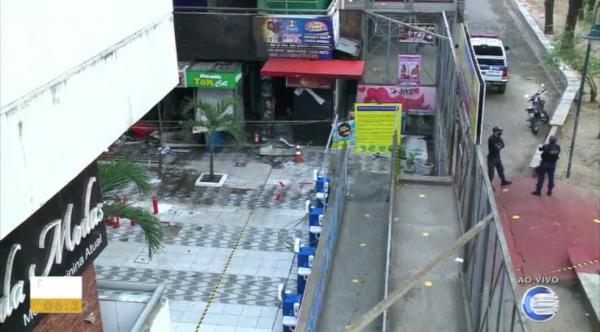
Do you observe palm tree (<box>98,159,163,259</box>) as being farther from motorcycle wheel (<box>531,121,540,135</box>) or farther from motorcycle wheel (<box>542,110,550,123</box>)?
motorcycle wheel (<box>542,110,550,123</box>)

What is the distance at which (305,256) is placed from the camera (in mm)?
12672

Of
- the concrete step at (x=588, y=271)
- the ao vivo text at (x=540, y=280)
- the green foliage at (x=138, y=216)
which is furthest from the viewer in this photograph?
the ao vivo text at (x=540, y=280)

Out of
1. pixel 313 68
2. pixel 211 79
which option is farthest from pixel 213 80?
pixel 313 68

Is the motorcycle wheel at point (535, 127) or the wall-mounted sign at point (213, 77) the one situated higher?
the wall-mounted sign at point (213, 77)

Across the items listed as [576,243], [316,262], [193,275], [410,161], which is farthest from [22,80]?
[410,161]

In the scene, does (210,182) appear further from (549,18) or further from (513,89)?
(549,18)

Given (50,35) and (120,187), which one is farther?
(120,187)

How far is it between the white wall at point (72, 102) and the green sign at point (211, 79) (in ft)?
40.0

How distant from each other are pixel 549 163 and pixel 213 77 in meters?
9.37

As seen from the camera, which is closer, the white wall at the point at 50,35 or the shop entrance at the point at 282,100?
the white wall at the point at 50,35

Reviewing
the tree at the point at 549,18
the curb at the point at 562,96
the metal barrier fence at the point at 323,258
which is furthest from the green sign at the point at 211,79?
the tree at the point at 549,18

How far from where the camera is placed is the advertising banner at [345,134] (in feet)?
58.3

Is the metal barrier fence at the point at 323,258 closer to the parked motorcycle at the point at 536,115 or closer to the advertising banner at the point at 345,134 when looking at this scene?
the advertising banner at the point at 345,134

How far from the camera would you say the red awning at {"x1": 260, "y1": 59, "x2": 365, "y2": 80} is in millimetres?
19703
